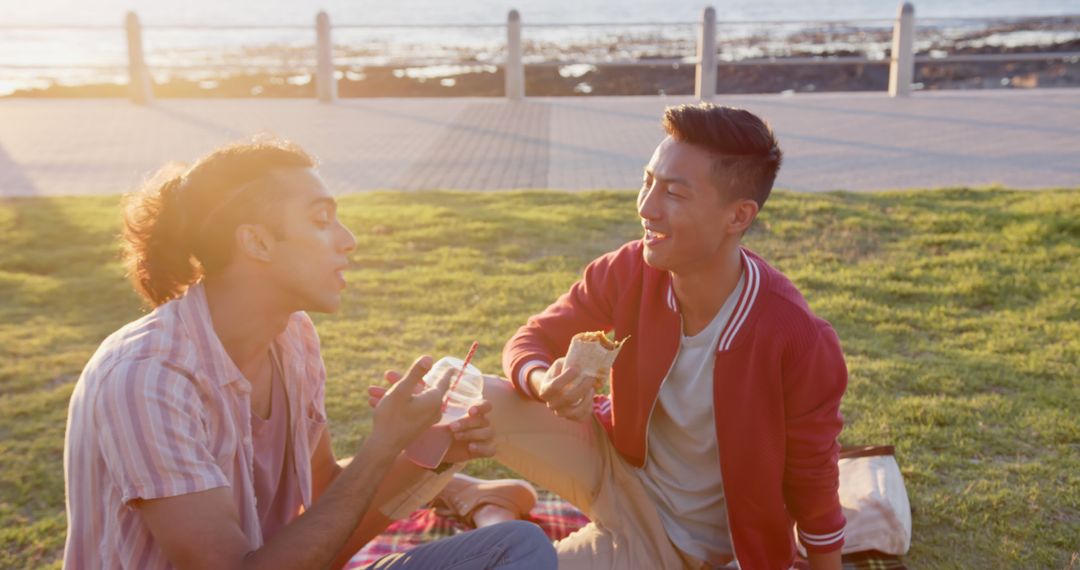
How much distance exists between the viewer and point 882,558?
3879 millimetres

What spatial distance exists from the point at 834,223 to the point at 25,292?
258 inches

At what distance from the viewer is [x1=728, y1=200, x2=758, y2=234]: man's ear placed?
10.4 feet

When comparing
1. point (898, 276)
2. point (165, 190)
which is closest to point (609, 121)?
point (898, 276)

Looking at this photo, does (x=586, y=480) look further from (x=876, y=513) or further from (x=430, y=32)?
(x=430, y=32)

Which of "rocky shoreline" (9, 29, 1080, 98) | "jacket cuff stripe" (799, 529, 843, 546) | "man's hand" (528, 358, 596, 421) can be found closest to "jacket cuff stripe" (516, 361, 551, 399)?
"man's hand" (528, 358, 596, 421)

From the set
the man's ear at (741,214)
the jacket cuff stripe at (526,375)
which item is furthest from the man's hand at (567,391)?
the man's ear at (741,214)

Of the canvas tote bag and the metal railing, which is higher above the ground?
the metal railing

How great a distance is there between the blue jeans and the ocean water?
44.9 feet

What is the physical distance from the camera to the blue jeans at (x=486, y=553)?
2.71m

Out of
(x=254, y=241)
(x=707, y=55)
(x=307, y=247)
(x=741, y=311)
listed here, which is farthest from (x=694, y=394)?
(x=707, y=55)

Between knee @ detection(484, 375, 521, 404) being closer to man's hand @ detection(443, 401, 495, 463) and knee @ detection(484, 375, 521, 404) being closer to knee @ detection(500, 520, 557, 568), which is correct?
man's hand @ detection(443, 401, 495, 463)

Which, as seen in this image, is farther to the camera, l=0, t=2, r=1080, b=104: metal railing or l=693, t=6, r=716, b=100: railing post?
l=693, t=6, r=716, b=100: railing post

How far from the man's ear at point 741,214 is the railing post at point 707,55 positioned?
14328mm

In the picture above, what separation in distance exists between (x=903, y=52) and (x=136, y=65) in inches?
537
